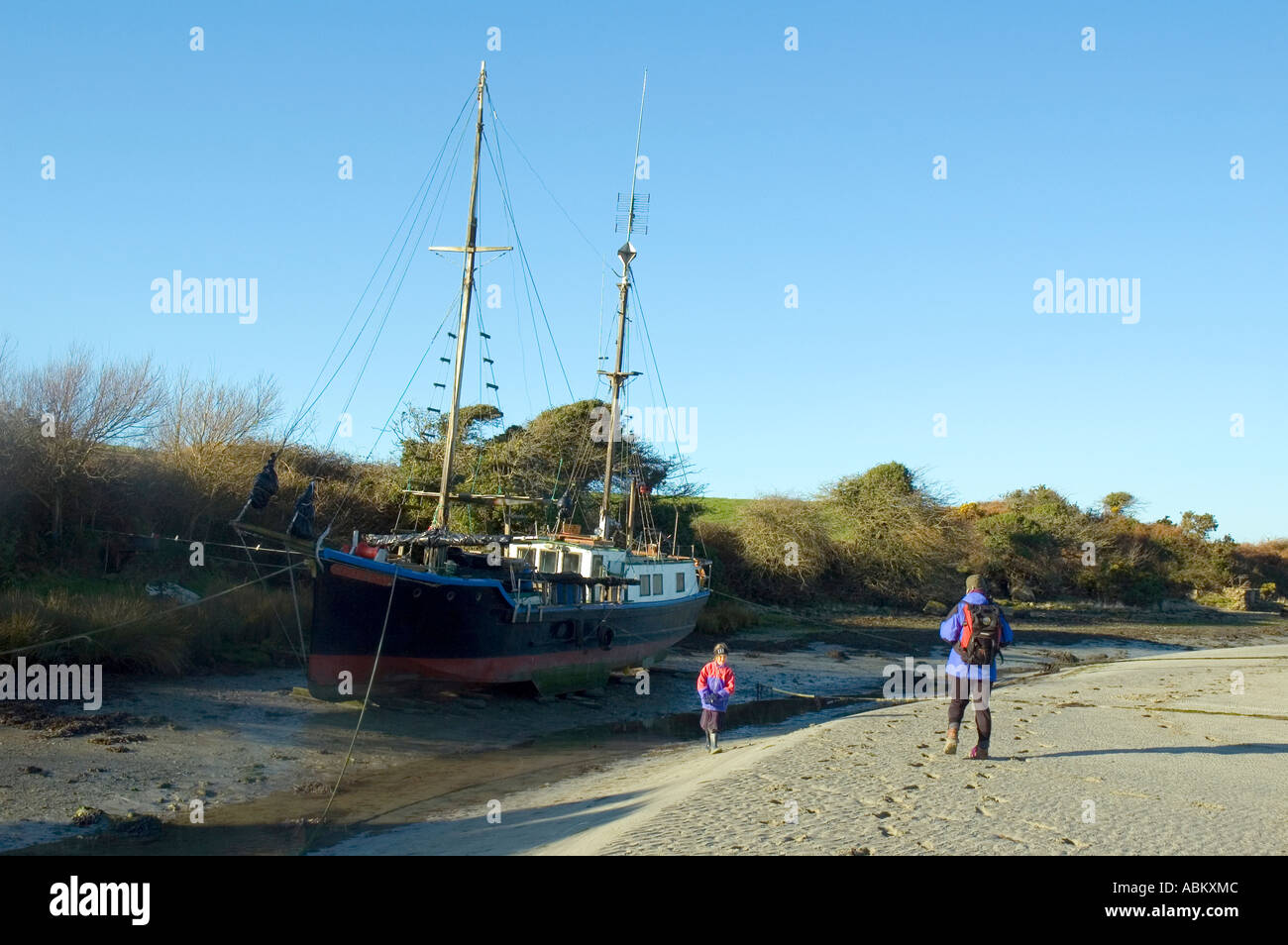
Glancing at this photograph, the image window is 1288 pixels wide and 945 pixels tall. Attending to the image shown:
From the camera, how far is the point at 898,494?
53.1 metres

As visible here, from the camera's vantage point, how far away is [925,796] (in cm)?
974

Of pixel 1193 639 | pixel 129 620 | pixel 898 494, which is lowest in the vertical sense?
pixel 1193 639

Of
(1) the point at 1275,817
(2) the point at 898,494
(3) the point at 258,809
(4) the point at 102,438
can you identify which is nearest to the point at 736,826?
(1) the point at 1275,817

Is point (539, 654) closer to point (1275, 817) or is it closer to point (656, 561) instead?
point (656, 561)

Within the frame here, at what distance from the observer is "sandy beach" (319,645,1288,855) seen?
26.8 ft

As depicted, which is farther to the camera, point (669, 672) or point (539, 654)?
point (669, 672)

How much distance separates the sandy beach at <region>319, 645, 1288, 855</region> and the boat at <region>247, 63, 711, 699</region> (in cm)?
523

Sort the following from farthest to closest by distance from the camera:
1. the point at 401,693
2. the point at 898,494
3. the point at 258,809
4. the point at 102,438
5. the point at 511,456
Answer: the point at 898,494, the point at 511,456, the point at 102,438, the point at 401,693, the point at 258,809

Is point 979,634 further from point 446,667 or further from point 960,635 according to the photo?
point 446,667

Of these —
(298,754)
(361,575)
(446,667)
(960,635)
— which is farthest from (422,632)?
(960,635)

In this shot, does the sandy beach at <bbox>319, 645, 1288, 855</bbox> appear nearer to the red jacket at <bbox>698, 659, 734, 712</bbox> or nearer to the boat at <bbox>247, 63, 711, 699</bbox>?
the red jacket at <bbox>698, 659, 734, 712</bbox>

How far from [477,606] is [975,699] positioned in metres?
10.8

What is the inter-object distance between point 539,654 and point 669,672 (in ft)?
24.2

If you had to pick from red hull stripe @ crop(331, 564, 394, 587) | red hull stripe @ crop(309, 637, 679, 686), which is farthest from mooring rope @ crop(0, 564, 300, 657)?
red hull stripe @ crop(309, 637, 679, 686)
